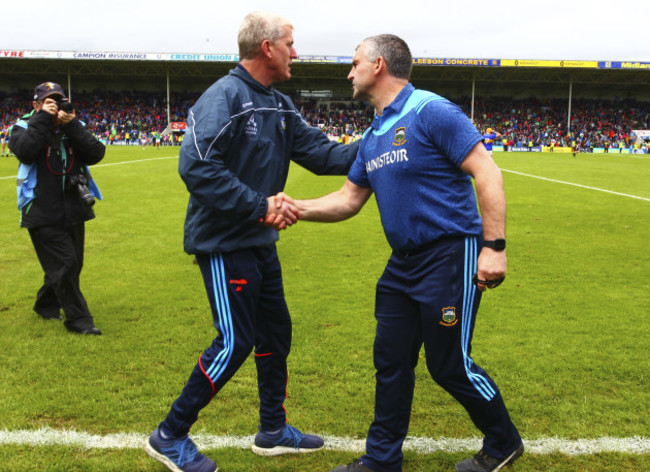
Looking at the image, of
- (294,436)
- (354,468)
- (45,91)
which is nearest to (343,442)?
(294,436)

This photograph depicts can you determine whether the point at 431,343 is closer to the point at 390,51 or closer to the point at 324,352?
the point at 390,51

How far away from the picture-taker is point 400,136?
2.92m

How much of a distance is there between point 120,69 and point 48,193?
6116 centimetres

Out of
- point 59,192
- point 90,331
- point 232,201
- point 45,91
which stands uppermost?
point 45,91

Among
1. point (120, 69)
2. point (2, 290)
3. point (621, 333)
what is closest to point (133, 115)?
point (120, 69)

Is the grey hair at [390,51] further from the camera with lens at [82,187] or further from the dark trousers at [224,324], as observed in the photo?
the camera with lens at [82,187]

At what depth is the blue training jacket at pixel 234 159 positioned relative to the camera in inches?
113

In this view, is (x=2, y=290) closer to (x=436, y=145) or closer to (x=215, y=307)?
(x=215, y=307)

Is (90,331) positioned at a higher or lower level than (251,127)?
lower

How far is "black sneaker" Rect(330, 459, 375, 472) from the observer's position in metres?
3.04

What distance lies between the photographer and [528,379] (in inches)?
170

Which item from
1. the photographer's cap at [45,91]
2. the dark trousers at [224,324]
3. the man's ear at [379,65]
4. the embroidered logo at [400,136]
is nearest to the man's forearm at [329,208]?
the dark trousers at [224,324]

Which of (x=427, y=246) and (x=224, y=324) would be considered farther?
Answer: (x=224, y=324)

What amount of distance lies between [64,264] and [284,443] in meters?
3.03
